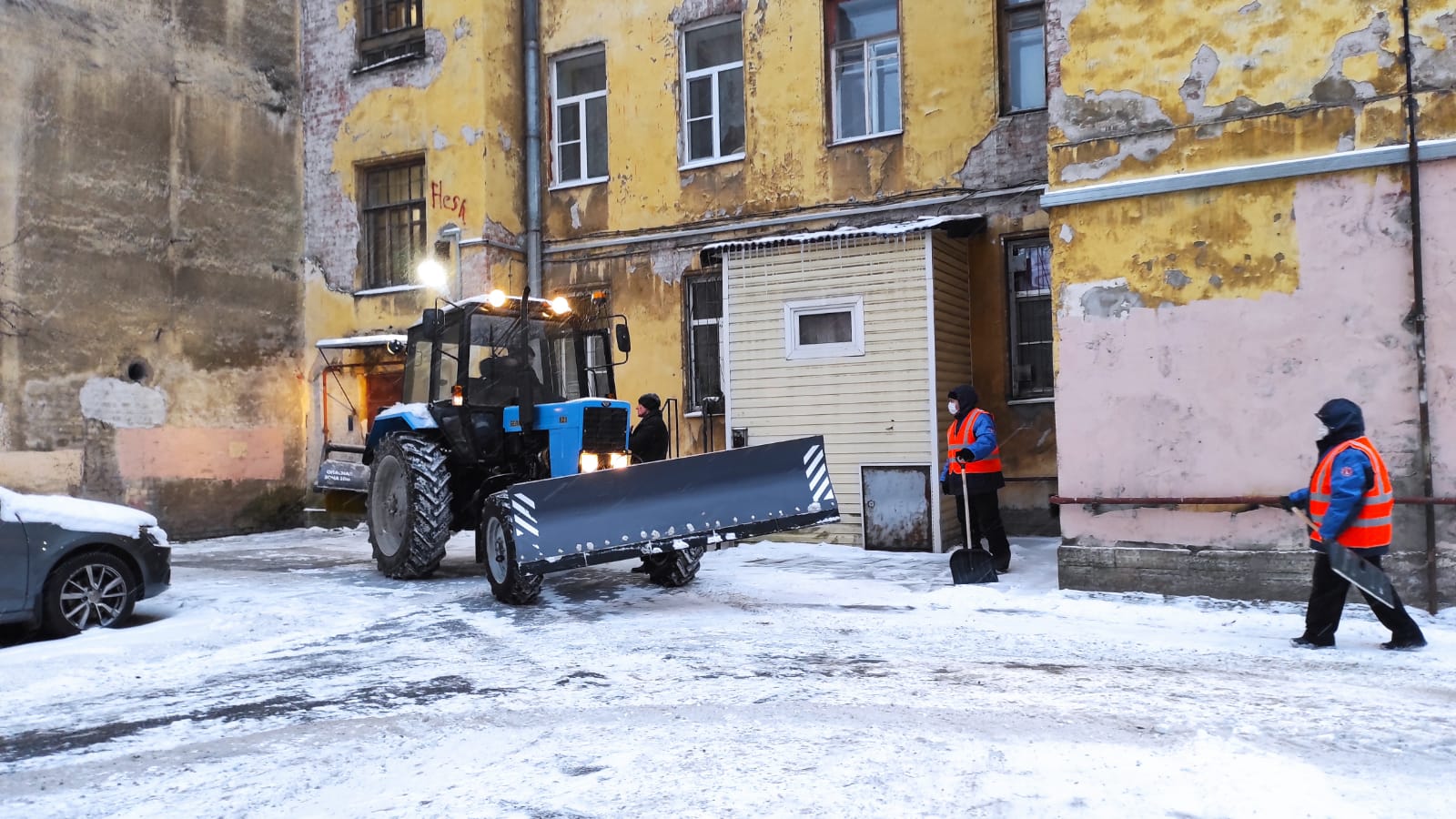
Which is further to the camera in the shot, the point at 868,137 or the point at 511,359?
the point at 868,137

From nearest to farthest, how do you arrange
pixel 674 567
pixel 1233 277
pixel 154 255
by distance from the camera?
pixel 1233 277, pixel 674 567, pixel 154 255

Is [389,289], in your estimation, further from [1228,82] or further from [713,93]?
[1228,82]

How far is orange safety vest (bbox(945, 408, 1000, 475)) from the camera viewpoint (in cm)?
948

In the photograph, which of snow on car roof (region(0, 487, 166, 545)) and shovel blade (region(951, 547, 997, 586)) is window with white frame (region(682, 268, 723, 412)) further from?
snow on car roof (region(0, 487, 166, 545))

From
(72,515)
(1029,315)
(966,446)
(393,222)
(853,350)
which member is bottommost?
(72,515)

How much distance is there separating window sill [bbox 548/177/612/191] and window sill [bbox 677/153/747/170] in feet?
3.94

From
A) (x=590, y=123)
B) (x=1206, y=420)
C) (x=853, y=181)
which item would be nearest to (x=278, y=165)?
(x=590, y=123)

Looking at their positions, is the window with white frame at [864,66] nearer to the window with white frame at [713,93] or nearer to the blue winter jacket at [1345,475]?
the window with white frame at [713,93]

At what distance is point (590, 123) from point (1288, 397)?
32.7 feet

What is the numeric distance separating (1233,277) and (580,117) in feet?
31.1

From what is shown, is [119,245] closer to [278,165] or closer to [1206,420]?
[278,165]

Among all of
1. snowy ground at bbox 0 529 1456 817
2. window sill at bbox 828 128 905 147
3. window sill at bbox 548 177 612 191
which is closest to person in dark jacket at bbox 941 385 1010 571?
snowy ground at bbox 0 529 1456 817

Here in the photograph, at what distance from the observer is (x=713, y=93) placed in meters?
13.8

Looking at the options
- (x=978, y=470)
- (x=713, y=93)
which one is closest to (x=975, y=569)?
(x=978, y=470)
